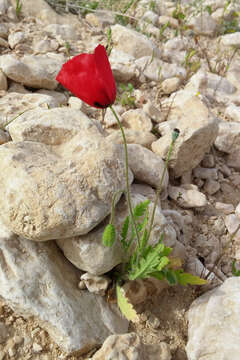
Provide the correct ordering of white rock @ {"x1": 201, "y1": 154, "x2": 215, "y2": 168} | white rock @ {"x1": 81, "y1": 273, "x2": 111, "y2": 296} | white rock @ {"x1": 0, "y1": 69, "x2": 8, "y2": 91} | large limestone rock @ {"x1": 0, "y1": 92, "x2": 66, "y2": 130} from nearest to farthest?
white rock @ {"x1": 81, "y1": 273, "x2": 111, "y2": 296} → large limestone rock @ {"x1": 0, "y1": 92, "x2": 66, "y2": 130} → white rock @ {"x1": 0, "y1": 69, "x2": 8, "y2": 91} → white rock @ {"x1": 201, "y1": 154, "x2": 215, "y2": 168}

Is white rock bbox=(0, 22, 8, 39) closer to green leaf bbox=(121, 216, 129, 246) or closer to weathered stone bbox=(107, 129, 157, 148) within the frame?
weathered stone bbox=(107, 129, 157, 148)

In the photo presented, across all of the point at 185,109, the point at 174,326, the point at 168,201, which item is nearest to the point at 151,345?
the point at 174,326

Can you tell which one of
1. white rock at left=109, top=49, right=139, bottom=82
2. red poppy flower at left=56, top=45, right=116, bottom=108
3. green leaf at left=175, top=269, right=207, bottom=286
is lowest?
green leaf at left=175, top=269, right=207, bottom=286

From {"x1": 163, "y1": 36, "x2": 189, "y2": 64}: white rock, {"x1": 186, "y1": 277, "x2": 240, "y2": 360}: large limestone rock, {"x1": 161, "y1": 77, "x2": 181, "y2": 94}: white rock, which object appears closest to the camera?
{"x1": 186, "y1": 277, "x2": 240, "y2": 360}: large limestone rock

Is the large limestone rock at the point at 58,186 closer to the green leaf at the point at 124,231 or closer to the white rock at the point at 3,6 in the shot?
the green leaf at the point at 124,231

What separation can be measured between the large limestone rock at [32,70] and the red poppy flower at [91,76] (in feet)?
5.50

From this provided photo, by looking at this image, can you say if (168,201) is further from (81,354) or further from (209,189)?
(81,354)

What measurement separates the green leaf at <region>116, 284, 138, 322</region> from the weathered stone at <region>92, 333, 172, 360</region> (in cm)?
9

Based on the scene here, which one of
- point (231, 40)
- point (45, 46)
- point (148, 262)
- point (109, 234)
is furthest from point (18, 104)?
point (231, 40)

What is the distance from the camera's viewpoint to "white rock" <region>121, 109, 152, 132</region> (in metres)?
2.85

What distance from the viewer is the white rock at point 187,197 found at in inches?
101

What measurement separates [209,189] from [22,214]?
1.75 meters

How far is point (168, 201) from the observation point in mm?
2584

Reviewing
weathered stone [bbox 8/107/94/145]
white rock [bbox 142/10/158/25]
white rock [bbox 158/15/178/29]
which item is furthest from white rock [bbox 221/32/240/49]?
weathered stone [bbox 8/107/94/145]
